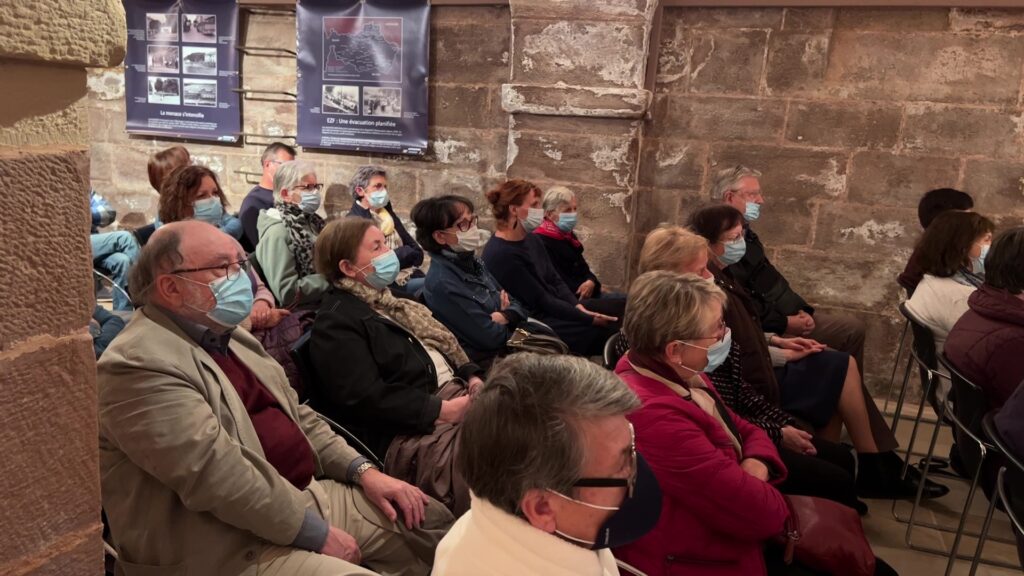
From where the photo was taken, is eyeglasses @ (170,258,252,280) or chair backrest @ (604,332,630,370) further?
chair backrest @ (604,332,630,370)

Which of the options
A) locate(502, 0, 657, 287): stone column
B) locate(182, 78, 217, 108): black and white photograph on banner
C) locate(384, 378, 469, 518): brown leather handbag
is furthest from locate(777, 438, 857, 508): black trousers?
locate(182, 78, 217, 108): black and white photograph on banner

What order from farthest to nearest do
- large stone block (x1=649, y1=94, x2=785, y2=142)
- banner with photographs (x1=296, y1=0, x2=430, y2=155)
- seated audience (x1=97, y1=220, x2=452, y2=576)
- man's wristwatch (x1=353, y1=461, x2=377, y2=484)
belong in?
banner with photographs (x1=296, y1=0, x2=430, y2=155) → large stone block (x1=649, y1=94, x2=785, y2=142) → man's wristwatch (x1=353, y1=461, x2=377, y2=484) → seated audience (x1=97, y1=220, x2=452, y2=576)

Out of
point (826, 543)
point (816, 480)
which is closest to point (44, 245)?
point (826, 543)

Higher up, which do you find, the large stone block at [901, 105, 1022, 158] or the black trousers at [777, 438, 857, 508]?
the large stone block at [901, 105, 1022, 158]

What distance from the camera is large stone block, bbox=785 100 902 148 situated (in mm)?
4574

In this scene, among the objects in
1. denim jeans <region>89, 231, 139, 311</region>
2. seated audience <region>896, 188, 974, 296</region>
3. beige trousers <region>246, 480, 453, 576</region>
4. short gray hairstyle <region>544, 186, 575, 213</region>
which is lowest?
beige trousers <region>246, 480, 453, 576</region>

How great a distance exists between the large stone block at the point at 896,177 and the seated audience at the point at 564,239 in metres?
1.66

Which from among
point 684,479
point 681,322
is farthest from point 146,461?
point 681,322

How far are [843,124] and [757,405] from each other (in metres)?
2.61

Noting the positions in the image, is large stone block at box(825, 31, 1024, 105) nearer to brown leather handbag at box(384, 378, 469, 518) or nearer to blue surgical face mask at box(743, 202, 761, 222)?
blue surgical face mask at box(743, 202, 761, 222)

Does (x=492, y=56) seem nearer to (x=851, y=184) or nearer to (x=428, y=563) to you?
(x=851, y=184)

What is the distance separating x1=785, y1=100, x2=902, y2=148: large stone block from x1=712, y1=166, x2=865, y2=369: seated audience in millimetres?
558

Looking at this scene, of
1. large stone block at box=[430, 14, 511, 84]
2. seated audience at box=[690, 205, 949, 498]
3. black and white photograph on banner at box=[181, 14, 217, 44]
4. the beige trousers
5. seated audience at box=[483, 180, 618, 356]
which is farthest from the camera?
black and white photograph on banner at box=[181, 14, 217, 44]

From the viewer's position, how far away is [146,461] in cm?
165
